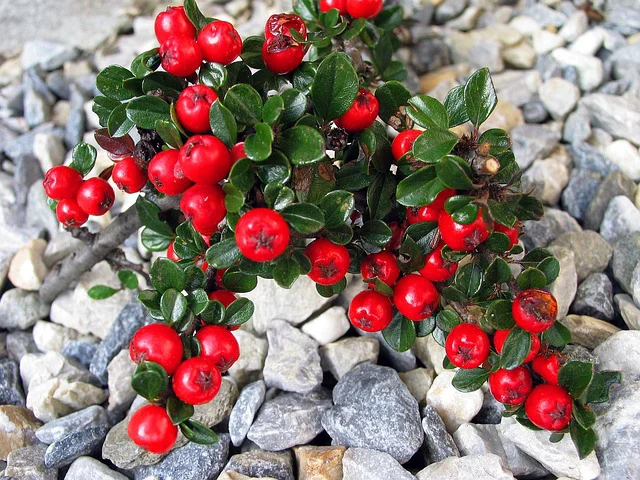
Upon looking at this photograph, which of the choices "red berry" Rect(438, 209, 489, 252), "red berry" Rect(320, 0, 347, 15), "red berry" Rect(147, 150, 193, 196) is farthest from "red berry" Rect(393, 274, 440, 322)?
"red berry" Rect(320, 0, 347, 15)

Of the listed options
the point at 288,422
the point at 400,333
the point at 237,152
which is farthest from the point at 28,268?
the point at 400,333

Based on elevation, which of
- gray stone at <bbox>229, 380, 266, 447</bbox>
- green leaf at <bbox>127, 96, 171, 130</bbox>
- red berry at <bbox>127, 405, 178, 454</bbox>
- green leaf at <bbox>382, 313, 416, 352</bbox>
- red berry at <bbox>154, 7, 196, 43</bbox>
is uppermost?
red berry at <bbox>154, 7, 196, 43</bbox>

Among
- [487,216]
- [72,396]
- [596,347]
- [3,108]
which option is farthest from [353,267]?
[3,108]

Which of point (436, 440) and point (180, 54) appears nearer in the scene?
point (180, 54)

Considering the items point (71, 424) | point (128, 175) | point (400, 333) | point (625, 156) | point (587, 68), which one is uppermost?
point (128, 175)

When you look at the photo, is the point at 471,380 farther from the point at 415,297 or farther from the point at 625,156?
the point at 625,156

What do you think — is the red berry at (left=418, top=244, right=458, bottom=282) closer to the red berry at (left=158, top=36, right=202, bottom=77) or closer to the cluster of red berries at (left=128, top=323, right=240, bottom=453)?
the cluster of red berries at (left=128, top=323, right=240, bottom=453)

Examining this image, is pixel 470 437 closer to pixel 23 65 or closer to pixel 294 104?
pixel 294 104

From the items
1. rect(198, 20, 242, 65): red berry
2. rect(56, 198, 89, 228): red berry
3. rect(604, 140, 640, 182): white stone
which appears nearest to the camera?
rect(198, 20, 242, 65): red berry
